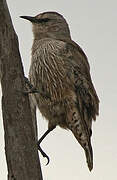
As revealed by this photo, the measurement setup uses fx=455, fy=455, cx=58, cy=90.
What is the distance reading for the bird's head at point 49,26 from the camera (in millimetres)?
6770

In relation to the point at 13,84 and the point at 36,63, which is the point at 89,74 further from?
the point at 13,84

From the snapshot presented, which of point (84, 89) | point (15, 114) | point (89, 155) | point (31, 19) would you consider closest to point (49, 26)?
point (31, 19)

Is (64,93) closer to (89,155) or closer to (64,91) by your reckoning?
(64,91)

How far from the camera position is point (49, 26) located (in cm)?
691

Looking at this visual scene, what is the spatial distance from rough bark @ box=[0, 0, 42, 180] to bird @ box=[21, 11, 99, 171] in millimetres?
2001

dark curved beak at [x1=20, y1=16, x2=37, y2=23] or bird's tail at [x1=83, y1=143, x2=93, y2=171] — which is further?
dark curved beak at [x1=20, y1=16, x2=37, y2=23]

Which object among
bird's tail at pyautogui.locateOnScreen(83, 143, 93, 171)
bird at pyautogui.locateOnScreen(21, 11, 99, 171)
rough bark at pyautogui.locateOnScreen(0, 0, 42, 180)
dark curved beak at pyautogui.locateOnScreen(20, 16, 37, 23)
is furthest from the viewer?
dark curved beak at pyautogui.locateOnScreen(20, 16, 37, 23)

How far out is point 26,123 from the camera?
3.49 meters

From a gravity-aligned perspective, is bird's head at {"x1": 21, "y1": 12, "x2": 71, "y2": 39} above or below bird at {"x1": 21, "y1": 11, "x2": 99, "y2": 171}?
above

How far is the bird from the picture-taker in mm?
5652

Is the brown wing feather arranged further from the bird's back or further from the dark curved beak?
the dark curved beak

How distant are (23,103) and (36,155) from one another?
0.42m

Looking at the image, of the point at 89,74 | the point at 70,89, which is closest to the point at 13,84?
the point at 70,89

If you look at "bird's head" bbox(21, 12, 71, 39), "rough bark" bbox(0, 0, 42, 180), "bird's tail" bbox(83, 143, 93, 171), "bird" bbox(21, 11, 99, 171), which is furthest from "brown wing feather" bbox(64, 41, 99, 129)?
"rough bark" bbox(0, 0, 42, 180)
